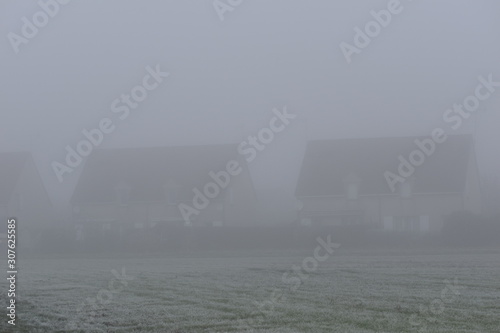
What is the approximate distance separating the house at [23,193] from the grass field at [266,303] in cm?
4973

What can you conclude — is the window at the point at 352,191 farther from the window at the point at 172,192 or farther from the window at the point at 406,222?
the window at the point at 172,192

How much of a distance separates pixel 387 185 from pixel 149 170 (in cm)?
2070

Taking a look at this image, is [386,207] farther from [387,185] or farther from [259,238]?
[259,238]

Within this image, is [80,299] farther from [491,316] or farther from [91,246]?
[91,246]

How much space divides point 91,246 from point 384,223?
71.6 ft

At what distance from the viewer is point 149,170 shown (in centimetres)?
7700

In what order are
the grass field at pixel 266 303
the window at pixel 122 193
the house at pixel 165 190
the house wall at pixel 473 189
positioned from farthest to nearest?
the window at pixel 122 193, the house at pixel 165 190, the house wall at pixel 473 189, the grass field at pixel 266 303

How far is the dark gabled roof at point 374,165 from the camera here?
2665 inches

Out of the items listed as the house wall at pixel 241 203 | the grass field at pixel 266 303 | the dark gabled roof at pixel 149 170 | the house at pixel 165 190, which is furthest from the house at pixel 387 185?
the grass field at pixel 266 303

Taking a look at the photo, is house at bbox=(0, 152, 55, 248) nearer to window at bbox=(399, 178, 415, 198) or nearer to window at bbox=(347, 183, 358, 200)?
window at bbox=(347, 183, 358, 200)

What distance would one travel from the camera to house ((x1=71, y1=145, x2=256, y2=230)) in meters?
72.5

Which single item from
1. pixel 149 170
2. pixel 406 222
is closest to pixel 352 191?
pixel 406 222

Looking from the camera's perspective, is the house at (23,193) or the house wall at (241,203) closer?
the house wall at (241,203)


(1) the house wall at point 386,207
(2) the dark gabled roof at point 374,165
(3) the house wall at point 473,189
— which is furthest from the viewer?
(3) the house wall at point 473,189
